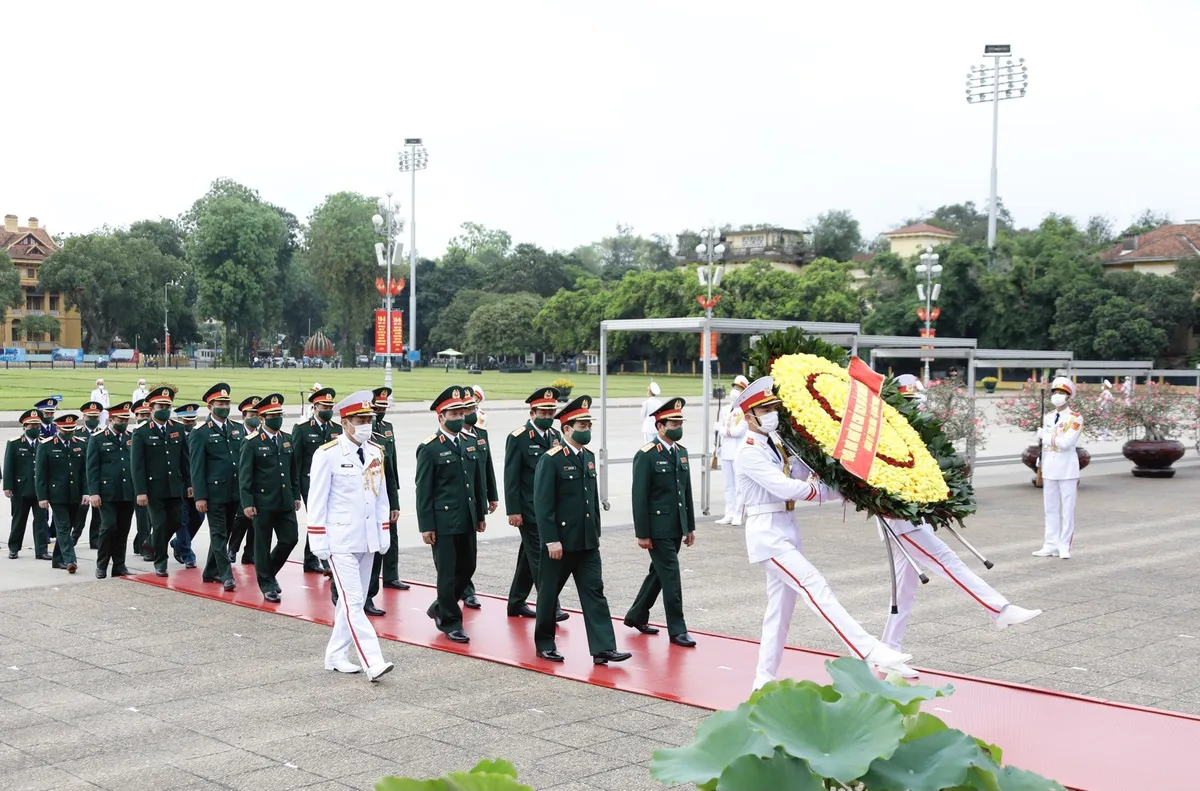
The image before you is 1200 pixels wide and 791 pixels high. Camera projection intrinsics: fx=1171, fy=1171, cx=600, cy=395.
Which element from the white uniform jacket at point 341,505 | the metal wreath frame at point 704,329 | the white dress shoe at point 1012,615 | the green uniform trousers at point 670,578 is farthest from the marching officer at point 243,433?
the white dress shoe at point 1012,615

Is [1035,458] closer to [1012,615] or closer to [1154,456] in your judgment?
[1154,456]

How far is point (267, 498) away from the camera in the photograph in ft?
35.1

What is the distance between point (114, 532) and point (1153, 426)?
19.2m

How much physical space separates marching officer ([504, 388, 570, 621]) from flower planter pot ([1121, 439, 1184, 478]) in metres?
16.2

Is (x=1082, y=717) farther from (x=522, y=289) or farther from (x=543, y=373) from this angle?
(x=522, y=289)

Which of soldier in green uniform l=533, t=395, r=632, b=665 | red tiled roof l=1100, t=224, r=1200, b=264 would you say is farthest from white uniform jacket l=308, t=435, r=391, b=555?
red tiled roof l=1100, t=224, r=1200, b=264

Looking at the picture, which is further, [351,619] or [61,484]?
[61,484]

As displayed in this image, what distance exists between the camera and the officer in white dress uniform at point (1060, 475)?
12.9 m

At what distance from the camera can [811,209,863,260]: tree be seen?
297 feet

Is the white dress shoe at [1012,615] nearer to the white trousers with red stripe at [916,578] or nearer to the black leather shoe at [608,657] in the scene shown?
the white trousers with red stripe at [916,578]

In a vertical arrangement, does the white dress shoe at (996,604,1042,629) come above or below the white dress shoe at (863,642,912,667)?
above

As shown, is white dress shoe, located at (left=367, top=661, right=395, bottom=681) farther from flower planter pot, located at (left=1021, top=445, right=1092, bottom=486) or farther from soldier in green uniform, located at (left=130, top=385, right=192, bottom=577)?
flower planter pot, located at (left=1021, top=445, right=1092, bottom=486)

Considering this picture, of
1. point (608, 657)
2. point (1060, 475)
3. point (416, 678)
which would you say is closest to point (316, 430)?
point (416, 678)

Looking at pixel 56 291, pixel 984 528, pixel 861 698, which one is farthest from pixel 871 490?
pixel 56 291
